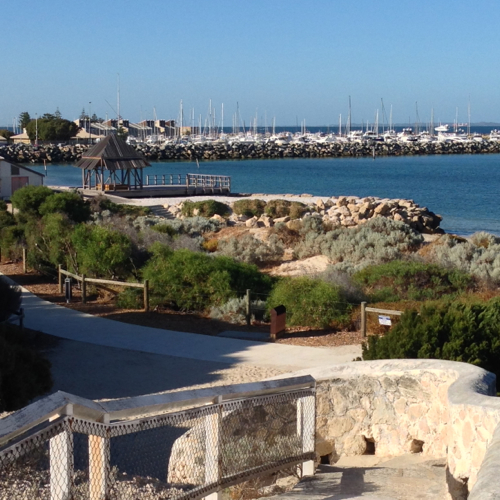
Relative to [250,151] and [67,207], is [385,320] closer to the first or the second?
[67,207]

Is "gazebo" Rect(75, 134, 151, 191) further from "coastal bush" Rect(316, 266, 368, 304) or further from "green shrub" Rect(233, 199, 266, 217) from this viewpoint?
"coastal bush" Rect(316, 266, 368, 304)

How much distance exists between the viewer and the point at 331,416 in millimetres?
7691

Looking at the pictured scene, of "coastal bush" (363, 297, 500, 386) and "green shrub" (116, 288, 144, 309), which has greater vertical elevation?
"coastal bush" (363, 297, 500, 386)

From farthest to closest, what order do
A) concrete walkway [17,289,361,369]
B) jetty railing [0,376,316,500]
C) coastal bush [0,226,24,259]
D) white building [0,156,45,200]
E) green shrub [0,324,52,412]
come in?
white building [0,156,45,200]
coastal bush [0,226,24,259]
concrete walkway [17,289,361,369]
green shrub [0,324,52,412]
jetty railing [0,376,316,500]

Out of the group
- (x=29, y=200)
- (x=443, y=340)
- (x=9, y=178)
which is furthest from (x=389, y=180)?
(x=443, y=340)

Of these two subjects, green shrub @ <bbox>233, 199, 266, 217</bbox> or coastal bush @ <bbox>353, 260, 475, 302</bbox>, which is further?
green shrub @ <bbox>233, 199, 266, 217</bbox>

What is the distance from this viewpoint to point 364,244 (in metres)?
26.2

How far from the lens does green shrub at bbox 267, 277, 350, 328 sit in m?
16.8

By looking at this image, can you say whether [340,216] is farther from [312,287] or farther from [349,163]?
[349,163]

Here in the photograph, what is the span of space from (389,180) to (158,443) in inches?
3128

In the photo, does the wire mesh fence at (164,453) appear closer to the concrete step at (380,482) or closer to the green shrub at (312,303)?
the concrete step at (380,482)

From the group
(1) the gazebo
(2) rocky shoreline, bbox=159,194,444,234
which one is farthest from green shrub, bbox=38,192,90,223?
(1) the gazebo

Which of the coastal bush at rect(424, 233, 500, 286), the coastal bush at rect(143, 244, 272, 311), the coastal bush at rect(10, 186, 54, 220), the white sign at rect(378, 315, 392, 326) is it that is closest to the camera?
the white sign at rect(378, 315, 392, 326)

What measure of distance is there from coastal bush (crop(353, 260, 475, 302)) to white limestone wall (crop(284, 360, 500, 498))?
10.4 m
